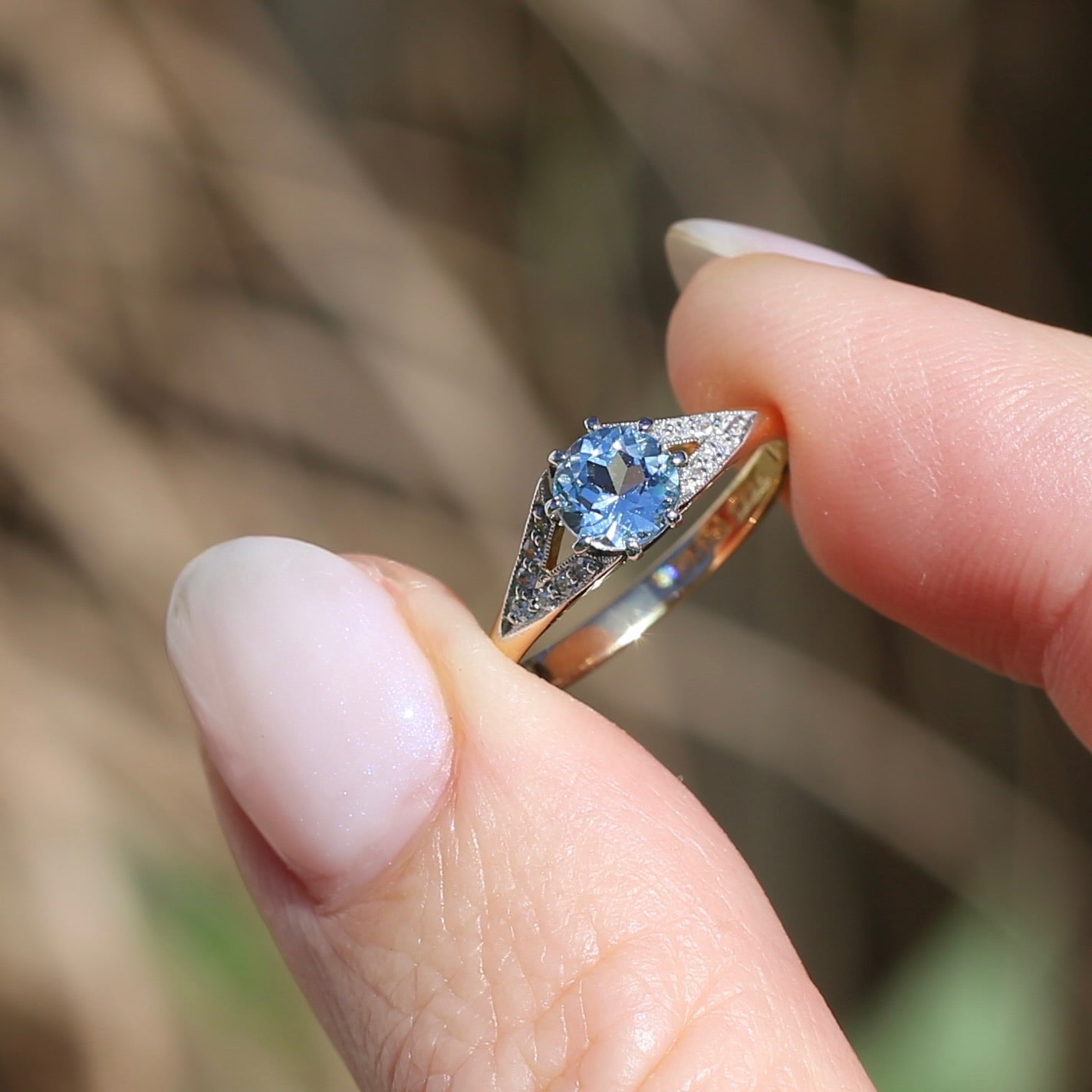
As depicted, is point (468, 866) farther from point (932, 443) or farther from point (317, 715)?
point (932, 443)

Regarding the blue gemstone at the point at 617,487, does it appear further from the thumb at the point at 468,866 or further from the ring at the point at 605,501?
the thumb at the point at 468,866

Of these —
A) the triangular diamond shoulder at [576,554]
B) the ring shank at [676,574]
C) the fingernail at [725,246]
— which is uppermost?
the fingernail at [725,246]

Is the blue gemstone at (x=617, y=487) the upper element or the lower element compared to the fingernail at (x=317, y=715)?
upper

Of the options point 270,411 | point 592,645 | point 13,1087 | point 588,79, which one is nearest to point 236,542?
point 592,645

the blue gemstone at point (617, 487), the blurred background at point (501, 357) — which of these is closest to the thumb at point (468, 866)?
the blue gemstone at point (617, 487)

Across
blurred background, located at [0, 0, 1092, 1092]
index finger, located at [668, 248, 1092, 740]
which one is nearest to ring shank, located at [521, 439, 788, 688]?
index finger, located at [668, 248, 1092, 740]

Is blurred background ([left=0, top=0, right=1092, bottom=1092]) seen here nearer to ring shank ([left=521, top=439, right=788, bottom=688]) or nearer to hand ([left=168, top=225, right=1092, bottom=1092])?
ring shank ([left=521, top=439, right=788, bottom=688])
